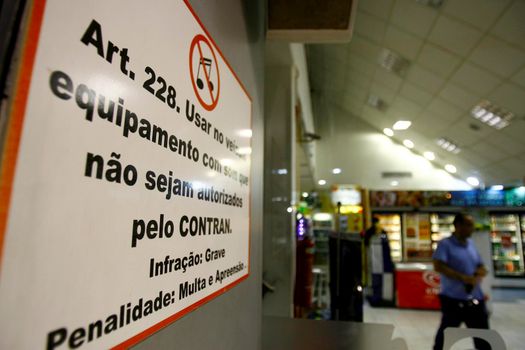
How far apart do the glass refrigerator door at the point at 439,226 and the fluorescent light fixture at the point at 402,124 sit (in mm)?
2682

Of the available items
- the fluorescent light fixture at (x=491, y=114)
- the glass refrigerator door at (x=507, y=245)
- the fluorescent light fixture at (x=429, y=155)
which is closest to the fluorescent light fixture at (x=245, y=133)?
the fluorescent light fixture at (x=491, y=114)

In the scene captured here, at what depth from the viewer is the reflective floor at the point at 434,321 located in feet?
5.98

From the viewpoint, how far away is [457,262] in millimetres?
2713

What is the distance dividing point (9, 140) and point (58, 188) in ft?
0.26

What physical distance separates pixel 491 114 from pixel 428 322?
3.11 meters

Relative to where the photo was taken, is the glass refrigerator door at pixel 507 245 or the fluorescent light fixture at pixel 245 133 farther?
the glass refrigerator door at pixel 507 245

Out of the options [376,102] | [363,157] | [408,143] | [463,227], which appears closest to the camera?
[463,227]

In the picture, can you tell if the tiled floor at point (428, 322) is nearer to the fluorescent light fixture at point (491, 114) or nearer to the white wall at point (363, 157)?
the fluorescent light fixture at point (491, 114)

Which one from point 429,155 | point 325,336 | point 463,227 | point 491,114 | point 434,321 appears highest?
point 429,155

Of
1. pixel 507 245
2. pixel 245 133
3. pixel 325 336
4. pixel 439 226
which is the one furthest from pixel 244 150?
pixel 439 226

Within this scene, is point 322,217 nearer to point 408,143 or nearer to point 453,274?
point 408,143

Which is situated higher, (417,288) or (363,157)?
(363,157)

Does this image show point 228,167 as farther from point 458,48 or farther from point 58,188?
point 458,48

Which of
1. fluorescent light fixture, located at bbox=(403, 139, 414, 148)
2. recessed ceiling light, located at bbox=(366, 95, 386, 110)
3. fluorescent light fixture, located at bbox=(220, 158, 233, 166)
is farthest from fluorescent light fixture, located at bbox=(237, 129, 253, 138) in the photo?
fluorescent light fixture, located at bbox=(403, 139, 414, 148)
